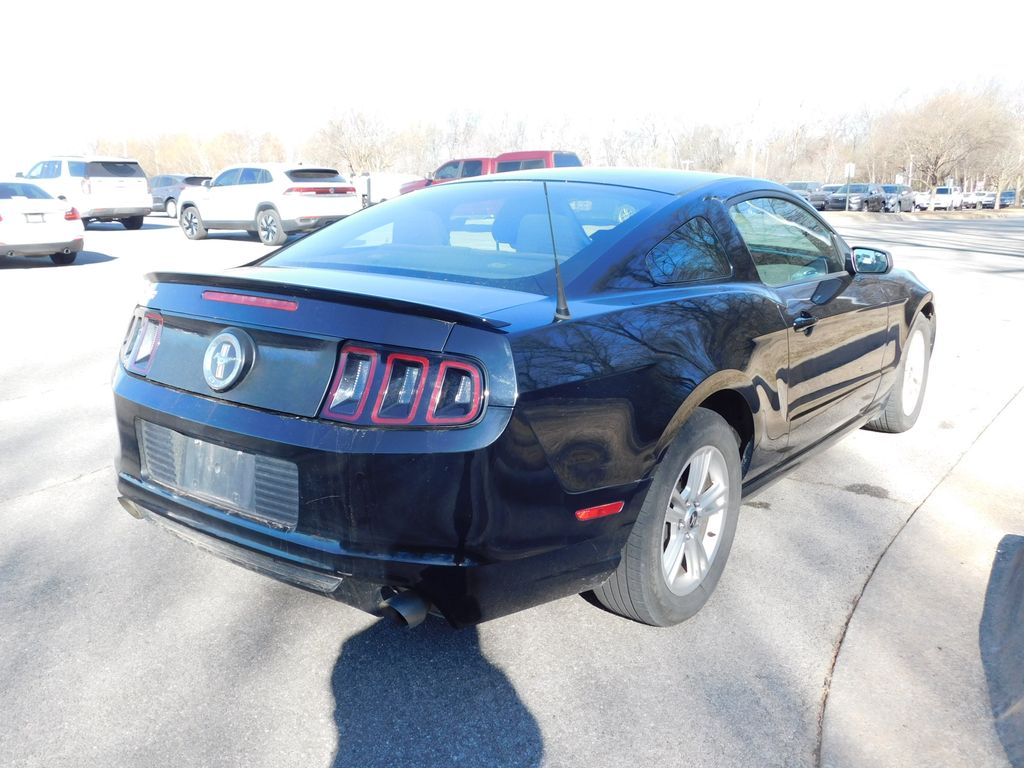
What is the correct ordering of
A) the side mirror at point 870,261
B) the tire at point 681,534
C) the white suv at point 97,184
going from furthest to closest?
the white suv at point 97,184, the side mirror at point 870,261, the tire at point 681,534

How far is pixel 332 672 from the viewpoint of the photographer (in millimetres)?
2654

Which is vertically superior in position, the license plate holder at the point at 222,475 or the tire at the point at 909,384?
the license plate holder at the point at 222,475

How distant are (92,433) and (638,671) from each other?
3.85 m

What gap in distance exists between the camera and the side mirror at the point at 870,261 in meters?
4.12

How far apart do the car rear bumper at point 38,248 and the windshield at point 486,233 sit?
12.1 metres

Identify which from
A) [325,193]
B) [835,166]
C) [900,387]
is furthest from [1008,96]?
[900,387]

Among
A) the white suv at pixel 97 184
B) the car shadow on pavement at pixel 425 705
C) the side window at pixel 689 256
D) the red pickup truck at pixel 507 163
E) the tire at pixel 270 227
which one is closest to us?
the car shadow on pavement at pixel 425 705

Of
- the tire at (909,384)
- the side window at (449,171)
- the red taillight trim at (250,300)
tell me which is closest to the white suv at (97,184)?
the side window at (449,171)

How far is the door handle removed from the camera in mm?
3455

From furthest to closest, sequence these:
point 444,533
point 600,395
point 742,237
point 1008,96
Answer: point 1008,96 → point 742,237 → point 600,395 → point 444,533

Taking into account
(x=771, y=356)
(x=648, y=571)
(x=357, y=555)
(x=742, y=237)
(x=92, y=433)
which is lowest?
(x=92, y=433)

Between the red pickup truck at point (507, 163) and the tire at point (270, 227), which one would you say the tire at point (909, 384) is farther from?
the tire at point (270, 227)

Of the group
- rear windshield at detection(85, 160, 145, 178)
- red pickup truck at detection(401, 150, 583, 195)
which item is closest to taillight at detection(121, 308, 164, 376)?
red pickup truck at detection(401, 150, 583, 195)

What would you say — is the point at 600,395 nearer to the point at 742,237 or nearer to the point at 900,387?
the point at 742,237
